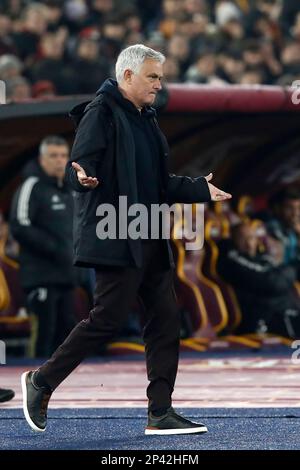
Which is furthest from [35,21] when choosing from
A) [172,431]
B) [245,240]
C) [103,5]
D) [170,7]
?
[172,431]

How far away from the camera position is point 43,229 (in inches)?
489

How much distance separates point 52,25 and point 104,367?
653 cm

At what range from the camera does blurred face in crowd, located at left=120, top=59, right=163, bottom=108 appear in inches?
285

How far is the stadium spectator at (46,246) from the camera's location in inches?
484

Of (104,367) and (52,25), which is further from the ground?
(52,25)

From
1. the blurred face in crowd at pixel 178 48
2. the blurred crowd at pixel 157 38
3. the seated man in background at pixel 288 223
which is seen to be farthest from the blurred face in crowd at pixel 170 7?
the seated man in background at pixel 288 223

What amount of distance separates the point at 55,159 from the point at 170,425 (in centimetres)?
526

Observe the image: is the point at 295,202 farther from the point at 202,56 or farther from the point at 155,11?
the point at 155,11

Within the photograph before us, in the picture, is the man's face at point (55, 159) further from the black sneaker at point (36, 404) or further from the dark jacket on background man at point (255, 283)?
the black sneaker at point (36, 404)

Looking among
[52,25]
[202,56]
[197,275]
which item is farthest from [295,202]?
[52,25]

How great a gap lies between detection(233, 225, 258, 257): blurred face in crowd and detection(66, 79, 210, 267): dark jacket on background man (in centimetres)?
646

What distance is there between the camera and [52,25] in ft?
57.3

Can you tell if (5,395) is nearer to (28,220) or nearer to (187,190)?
(187,190)

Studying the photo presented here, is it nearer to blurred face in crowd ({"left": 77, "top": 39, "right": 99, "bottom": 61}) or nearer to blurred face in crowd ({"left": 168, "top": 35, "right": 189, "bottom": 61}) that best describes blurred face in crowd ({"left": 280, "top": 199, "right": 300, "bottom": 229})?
blurred face in crowd ({"left": 77, "top": 39, "right": 99, "bottom": 61})
